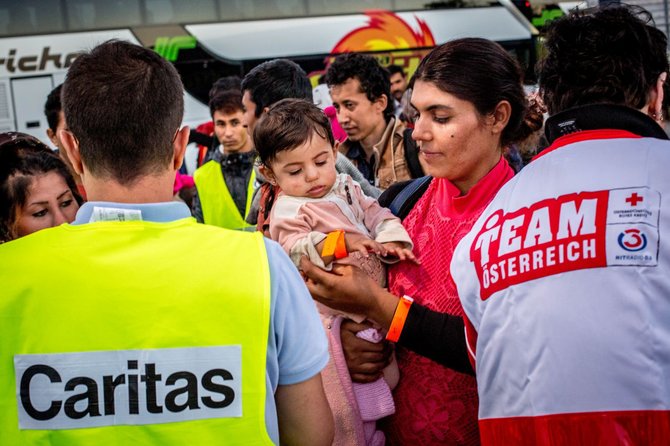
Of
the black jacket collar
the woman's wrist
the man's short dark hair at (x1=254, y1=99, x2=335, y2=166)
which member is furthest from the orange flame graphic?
the black jacket collar

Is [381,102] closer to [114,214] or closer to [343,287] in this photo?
[343,287]

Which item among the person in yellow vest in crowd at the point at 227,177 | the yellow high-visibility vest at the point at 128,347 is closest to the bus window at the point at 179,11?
the person in yellow vest in crowd at the point at 227,177

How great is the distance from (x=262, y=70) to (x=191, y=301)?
235 cm

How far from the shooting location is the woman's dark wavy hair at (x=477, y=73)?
6.85ft

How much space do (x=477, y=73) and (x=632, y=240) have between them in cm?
81

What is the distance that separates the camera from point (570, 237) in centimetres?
156

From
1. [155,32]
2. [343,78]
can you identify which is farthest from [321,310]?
[155,32]

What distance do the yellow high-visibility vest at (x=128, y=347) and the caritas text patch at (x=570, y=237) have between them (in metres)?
0.60

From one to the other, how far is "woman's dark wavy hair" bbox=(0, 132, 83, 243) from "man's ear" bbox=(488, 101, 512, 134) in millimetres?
1594

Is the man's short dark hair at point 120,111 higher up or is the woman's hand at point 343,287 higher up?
the man's short dark hair at point 120,111

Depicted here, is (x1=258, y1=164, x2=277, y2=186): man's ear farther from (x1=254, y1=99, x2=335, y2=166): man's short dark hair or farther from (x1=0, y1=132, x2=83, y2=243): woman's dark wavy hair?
(x1=0, y1=132, x2=83, y2=243): woman's dark wavy hair

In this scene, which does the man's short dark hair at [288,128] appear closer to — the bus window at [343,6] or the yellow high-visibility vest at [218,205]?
the yellow high-visibility vest at [218,205]

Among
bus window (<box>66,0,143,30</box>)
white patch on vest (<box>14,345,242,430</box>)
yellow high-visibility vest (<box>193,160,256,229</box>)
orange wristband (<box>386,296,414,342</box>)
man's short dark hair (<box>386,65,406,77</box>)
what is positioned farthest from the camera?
bus window (<box>66,0,143,30</box>)

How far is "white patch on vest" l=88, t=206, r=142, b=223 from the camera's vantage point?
4.85 ft
